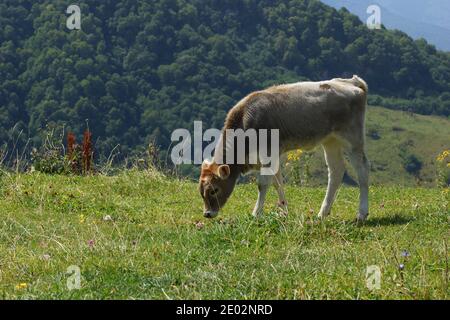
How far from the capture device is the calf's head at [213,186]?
11805 millimetres

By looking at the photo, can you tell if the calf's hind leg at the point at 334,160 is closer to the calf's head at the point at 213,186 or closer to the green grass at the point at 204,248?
the green grass at the point at 204,248

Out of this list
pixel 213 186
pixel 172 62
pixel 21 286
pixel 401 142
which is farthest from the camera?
pixel 172 62

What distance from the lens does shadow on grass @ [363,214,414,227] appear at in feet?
35.4

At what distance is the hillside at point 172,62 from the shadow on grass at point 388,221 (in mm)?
43042

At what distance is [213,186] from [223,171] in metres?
0.30

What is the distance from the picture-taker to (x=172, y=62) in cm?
13012

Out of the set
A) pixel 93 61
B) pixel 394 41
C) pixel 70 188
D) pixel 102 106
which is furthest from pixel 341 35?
pixel 70 188

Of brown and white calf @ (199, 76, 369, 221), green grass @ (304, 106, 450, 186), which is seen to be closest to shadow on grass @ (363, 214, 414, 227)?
brown and white calf @ (199, 76, 369, 221)

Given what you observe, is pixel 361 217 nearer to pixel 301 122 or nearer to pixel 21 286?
pixel 301 122

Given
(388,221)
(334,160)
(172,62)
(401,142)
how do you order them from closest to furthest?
(388,221) < (334,160) < (401,142) < (172,62)

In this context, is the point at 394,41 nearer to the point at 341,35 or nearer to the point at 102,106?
the point at 341,35

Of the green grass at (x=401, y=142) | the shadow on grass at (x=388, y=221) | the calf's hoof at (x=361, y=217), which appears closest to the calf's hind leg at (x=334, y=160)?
the calf's hoof at (x=361, y=217)

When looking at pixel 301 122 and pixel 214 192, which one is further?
pixel 214 192

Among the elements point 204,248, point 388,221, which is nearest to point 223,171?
point 388,221
